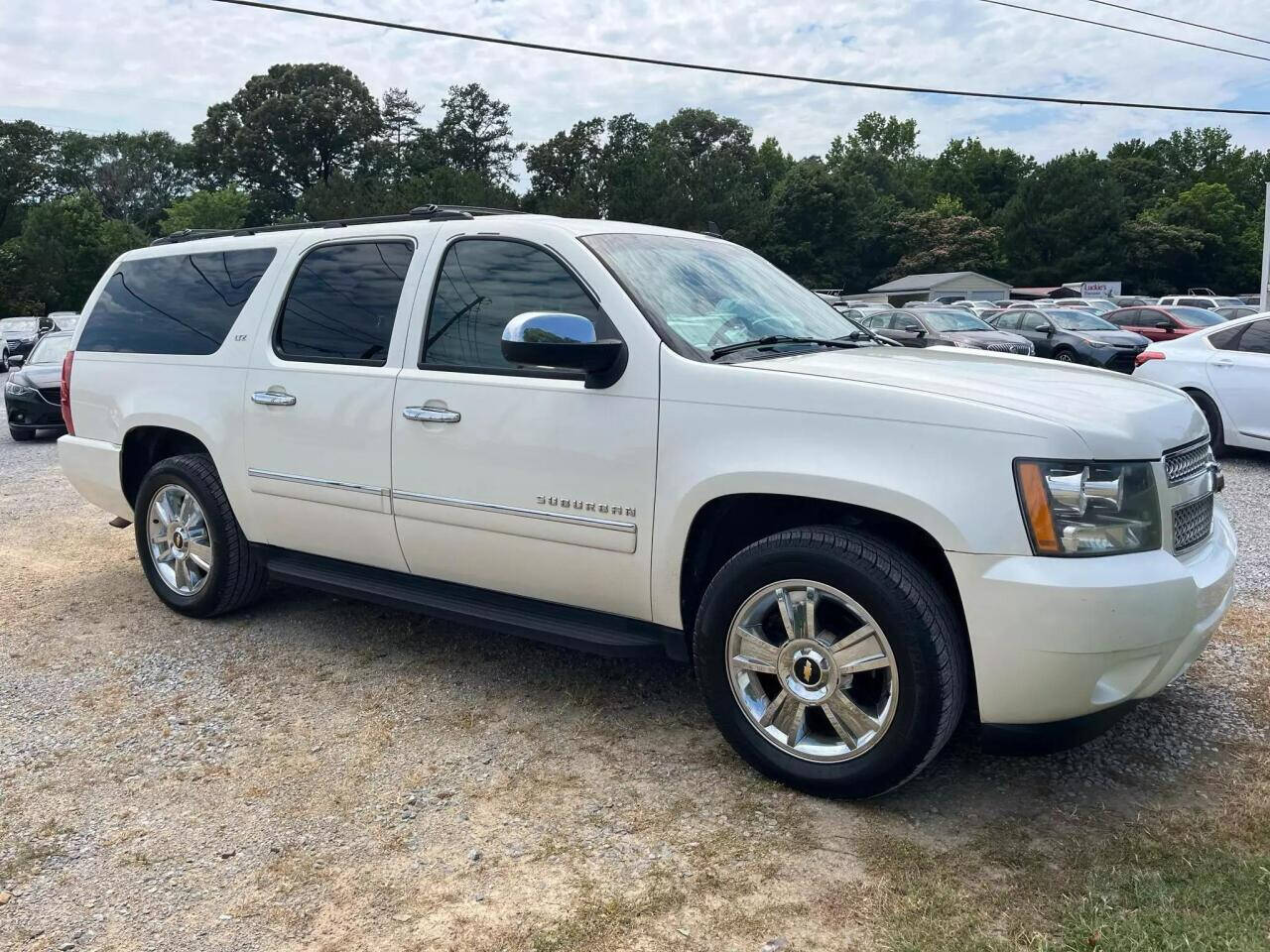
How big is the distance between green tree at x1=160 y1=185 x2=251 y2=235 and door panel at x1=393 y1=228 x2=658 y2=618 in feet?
230

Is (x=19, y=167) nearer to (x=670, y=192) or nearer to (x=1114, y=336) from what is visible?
(x=670, y=192)

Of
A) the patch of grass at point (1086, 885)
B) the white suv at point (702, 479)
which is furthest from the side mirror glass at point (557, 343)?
the patch of grass at point (1086, 885)

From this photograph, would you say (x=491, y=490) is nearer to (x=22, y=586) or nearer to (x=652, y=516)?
(x=652, y=516)

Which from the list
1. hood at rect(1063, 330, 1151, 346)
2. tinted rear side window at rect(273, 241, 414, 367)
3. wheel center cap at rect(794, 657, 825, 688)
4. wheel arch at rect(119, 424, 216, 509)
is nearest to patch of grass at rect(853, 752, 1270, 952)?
wheel center cap at rect(794, 657, 825, 688)

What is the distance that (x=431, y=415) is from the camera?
3.94 metres

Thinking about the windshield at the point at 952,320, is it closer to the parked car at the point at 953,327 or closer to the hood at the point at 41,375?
the parked car at the point at 953,327

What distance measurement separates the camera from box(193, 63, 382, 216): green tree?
75.4 m

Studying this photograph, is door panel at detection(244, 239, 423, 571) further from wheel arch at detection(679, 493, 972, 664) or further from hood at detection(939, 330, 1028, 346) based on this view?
hood at detection(939, 330, 1028, 346)

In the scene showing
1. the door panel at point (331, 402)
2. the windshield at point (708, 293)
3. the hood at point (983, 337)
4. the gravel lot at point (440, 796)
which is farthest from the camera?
the hood at point (983, 337)

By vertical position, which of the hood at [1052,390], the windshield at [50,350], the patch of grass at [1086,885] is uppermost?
the hood at [1052,390]

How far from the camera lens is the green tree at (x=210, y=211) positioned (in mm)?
68375

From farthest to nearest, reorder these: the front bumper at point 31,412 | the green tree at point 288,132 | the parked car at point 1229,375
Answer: the green tree at point 288,132 < the front bumper at point 31,412 < the parked car at point 1229,375

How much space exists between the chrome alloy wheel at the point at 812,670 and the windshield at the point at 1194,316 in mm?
22711

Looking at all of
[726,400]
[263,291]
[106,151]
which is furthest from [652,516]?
[106,151]
